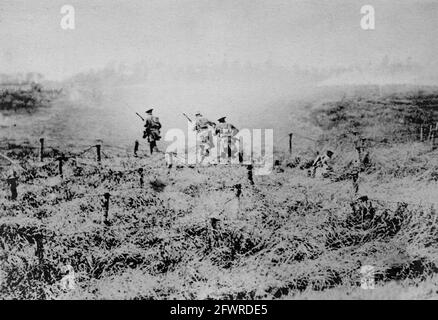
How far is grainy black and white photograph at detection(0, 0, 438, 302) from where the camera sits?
4.96 meters

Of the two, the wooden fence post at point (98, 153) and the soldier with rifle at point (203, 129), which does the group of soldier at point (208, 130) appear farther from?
the wooden fence post at point (98, 153)

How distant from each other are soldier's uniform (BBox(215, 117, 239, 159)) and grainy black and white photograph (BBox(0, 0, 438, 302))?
0.02 metres

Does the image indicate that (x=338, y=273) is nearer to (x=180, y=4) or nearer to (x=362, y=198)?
(x=362, y=198)

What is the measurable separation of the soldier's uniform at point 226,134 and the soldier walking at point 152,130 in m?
0.97

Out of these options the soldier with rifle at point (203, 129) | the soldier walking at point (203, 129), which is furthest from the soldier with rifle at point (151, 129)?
the soldier walking at point (203, 129)

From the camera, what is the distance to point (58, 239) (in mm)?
5152

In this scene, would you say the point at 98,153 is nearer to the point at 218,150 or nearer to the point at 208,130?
the point at 208,130

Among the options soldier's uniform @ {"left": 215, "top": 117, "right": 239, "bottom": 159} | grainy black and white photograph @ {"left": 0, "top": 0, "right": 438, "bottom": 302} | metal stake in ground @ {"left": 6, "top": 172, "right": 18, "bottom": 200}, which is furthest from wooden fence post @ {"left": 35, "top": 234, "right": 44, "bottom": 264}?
soldier's uniform @ {"left": 215, "top": 117, "right": 239, "bottom": 159}

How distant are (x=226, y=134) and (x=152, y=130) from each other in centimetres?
→ 120

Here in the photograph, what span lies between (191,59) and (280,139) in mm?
1933

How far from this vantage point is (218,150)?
19.7 feet

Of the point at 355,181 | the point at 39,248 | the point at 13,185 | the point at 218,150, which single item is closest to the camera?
the point at 39,248

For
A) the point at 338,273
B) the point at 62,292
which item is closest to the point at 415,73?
the point at 338,273

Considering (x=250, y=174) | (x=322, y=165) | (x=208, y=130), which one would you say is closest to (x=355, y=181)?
(x=322, y=165)
